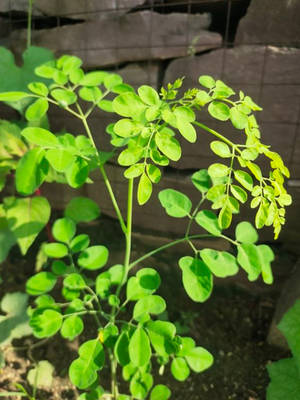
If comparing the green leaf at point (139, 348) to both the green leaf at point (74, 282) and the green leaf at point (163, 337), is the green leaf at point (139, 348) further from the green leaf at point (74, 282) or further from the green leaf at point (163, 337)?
the green leaf at point (74, 282)

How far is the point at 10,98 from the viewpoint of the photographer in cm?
73

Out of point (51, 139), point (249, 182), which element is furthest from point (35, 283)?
point (249, 182)

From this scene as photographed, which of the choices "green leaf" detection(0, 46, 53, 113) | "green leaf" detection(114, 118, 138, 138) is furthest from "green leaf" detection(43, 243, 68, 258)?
"green leaf" detection(0, 46, 53, 113)

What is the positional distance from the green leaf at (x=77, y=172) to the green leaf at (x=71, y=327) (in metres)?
0.38

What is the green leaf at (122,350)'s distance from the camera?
0.85 meters

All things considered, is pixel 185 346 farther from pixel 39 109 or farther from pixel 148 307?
pixel 39 109

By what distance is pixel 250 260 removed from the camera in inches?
33.6

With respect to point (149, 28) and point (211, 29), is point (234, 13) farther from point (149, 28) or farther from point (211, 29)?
point (149, 28)

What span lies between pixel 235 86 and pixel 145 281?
35.9 inches

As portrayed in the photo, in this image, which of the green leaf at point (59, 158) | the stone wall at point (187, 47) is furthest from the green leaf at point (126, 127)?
the stone wall at point (187, 47)

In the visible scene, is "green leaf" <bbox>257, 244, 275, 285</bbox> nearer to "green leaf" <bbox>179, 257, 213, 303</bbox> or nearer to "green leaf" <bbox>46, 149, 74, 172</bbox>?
"green leaf" <bbox>179, 257, 213, 303</bbox>

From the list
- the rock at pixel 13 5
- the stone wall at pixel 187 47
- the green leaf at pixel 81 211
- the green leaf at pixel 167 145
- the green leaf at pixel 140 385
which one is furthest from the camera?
the rock at pixel 13 5

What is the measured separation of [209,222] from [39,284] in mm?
520

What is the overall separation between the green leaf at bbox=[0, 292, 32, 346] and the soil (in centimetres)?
8
